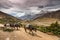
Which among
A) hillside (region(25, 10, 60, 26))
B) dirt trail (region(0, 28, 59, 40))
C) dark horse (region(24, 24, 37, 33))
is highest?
hillside (region(25, 10, 60, 26))

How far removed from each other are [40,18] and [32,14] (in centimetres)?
36

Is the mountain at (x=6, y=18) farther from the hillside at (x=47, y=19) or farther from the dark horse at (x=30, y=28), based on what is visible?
the hillside at (x=47, y=19)

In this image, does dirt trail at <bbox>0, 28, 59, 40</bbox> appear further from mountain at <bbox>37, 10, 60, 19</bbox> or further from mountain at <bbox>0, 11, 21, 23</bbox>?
mountain at <bbox>37, 10, 60, 19</bbox>

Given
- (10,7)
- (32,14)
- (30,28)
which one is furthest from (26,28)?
(10,7)

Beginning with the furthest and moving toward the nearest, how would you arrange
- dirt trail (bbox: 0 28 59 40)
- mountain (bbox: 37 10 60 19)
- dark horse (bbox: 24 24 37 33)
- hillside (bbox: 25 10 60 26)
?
mountain (bbox: 37 10 60 19) < hillside (bbox: 25 10 60 26) < dark horse (bbox: 24 24 37 33) < dirt trail (bbox: 0 28 59 40)

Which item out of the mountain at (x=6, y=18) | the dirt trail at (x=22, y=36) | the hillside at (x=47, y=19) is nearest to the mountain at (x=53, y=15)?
the hillside at (x=47, y=19)

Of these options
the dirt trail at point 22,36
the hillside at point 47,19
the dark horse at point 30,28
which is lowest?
the dirt trail at point 22,36

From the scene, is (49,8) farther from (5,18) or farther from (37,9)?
(5,18)

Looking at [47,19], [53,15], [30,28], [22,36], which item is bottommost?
[22,36]

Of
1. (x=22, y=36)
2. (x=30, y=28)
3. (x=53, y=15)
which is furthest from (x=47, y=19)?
(x=22, y=36)

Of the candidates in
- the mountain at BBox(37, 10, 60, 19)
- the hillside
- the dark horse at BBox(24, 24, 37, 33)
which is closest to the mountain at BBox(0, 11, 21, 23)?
the dark horse at BBox(24, 24, 37, 33)

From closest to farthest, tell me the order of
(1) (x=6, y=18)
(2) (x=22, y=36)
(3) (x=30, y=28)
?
(2) (x=22, y=36) < (3) (x=30, y=28) < (1) (x=6, y=18)

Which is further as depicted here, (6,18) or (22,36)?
(6,18)

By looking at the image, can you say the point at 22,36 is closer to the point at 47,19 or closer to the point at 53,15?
the point at 47,19
